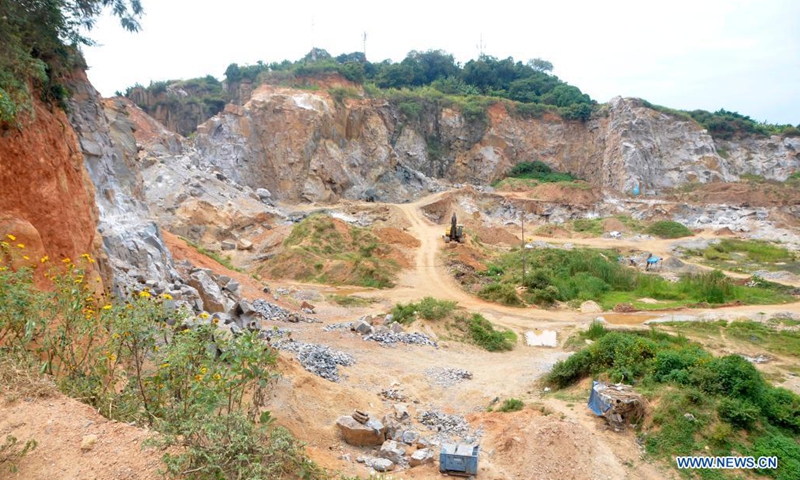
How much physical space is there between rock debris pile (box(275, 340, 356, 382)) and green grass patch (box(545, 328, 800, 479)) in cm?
567

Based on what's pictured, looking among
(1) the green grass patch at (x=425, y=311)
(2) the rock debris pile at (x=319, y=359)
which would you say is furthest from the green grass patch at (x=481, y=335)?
(2) the rock debris pile at (x=319, y=359)

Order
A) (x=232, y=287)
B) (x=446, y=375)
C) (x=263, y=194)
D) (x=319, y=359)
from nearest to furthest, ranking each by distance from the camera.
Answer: (x=319, y=359) → (x=446, y=375) → (x=232, y=287) → (x=263, y=194)

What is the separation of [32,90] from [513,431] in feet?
35.6

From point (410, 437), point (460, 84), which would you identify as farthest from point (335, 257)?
point (460, 84)

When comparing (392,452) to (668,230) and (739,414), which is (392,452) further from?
(668,230)

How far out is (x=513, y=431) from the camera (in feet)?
26.6

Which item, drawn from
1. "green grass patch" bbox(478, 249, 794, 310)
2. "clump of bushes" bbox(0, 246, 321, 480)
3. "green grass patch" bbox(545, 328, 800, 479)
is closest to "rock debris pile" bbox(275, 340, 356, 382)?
"clump of bushes" bbox(0, 246, 321, 480)

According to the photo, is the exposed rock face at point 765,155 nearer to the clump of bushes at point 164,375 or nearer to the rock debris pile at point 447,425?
the rock debris pile at point 447,425

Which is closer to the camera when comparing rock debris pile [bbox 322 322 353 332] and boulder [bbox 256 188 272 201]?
rock debris pile [bbox 322 322 353 332]

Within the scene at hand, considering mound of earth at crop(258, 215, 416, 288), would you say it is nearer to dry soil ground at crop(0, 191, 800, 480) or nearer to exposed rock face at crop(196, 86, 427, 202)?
dry soil ground at crop(0, 191, 800, 480)

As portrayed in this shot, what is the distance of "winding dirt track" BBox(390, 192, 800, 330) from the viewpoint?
19.0 metres

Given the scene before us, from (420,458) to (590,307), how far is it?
15.3 meters

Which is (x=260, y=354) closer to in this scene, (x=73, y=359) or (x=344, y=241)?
(x=73, y=359)

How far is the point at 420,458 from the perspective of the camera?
6.81 metres
